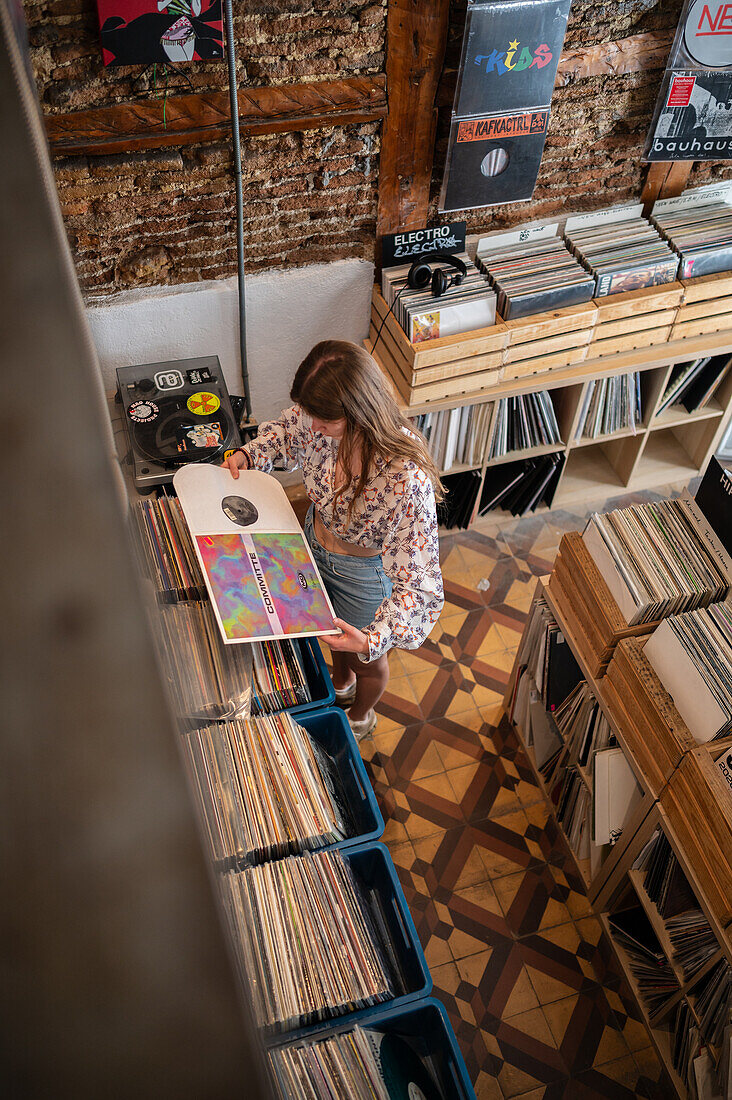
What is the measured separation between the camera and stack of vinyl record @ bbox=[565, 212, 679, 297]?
326cm

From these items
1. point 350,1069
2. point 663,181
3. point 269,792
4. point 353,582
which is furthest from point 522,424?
point 350,1069

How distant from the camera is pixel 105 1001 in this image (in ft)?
0.33

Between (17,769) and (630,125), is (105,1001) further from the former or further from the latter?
(630,125)

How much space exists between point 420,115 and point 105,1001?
3270mm

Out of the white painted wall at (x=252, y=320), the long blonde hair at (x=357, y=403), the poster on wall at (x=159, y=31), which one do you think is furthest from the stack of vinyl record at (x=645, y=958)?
the poster on wall at (x=159, y=31)

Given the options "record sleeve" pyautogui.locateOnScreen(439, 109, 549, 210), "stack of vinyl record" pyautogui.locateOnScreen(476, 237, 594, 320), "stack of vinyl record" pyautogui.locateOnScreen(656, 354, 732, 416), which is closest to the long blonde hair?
"stack of vinyl record" pyautogui.locateOnScreen(476, 237, 594, 320)

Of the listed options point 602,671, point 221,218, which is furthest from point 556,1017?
point 221,218

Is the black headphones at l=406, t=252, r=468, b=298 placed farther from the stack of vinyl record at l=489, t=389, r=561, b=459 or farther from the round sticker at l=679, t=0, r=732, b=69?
the round sticker at l=679, t=0, r=732, b=69

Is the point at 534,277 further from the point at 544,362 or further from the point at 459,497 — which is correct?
the point at 459,497

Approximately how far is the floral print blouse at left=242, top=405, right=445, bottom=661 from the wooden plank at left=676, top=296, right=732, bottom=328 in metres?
1.68

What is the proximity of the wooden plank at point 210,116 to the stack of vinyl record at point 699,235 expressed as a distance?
1223 millimetres

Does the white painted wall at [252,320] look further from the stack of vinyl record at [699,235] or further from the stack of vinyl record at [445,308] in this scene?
the stack of vinyl record at [699,235]

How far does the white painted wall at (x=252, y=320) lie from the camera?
3150 mm

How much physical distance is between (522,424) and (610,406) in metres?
0.40
